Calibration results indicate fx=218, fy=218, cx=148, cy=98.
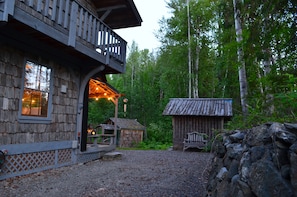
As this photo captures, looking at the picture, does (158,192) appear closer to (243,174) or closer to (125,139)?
(243,174)

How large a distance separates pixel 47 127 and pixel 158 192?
12.3 ft

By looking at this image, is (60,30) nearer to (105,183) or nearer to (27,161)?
(27,161)

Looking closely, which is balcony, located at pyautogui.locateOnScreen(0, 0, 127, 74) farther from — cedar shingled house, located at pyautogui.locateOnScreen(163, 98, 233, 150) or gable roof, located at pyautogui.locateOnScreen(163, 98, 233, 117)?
cedar shingled house, located at pyautogui.locateOnScreen(163, 98, 233, 150)

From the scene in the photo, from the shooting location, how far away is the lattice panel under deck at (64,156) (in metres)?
6.58

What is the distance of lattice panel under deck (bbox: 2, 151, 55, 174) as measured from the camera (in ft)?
16.7

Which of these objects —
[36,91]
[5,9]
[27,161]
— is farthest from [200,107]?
[5,9]

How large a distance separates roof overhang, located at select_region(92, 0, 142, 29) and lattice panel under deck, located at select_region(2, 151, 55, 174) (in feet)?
17.7

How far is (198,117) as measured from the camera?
13773mm

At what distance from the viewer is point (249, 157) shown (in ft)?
7.45

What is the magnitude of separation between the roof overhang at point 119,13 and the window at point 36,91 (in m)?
3.58

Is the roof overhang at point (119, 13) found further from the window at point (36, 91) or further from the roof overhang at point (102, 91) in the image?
the window at point (36, 91)

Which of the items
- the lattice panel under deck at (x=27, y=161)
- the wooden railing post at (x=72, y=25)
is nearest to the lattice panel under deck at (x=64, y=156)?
the lattice panel under deck at (x=27, y=161)

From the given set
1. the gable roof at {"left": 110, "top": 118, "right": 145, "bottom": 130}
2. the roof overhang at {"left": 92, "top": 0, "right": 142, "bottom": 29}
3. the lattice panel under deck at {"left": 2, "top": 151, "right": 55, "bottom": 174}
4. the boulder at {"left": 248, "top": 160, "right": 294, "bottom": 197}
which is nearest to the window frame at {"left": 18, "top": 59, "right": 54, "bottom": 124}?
the lattice panel under deck at {"left": 2, "top": 151, "right": 55, "bottom": 174}

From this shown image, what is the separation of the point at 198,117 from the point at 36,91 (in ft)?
33.2
